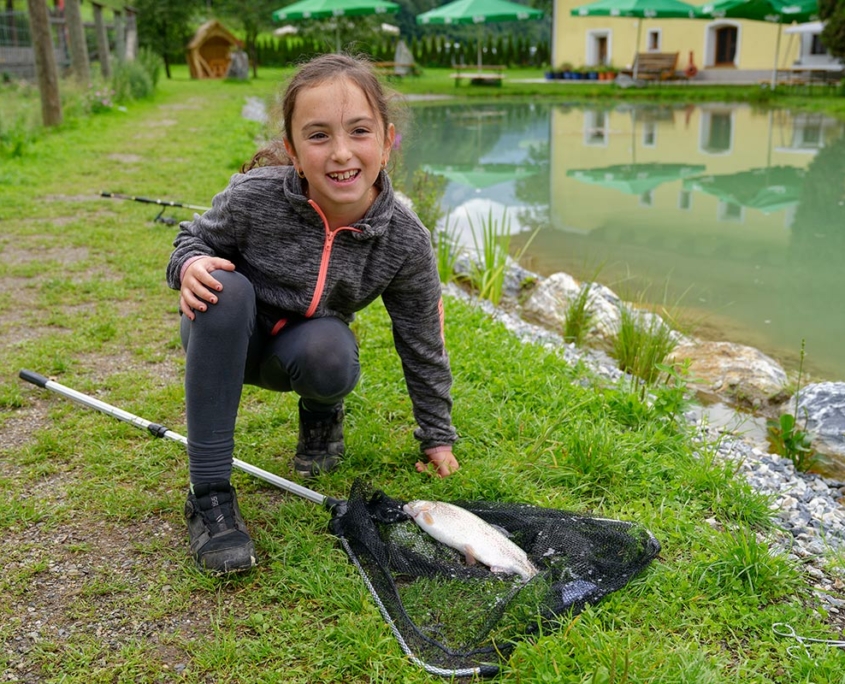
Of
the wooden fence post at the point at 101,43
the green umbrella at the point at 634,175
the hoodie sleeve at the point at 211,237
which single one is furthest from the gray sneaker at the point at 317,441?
the wooden fence post at the point at 101,43

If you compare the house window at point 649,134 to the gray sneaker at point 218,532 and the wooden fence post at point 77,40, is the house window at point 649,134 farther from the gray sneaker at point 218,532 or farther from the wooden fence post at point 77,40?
the gray sneaker at point 218,532

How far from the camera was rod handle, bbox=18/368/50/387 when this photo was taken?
2.92 metres

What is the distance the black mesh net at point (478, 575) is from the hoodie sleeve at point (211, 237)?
0.70m

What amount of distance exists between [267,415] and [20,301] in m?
1.87

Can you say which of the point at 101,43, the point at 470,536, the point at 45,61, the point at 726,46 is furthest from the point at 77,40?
the point at 726,46

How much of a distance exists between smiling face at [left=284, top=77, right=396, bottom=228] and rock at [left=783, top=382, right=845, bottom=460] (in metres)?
2.17

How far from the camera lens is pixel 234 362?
201cm

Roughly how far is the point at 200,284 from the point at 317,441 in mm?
716

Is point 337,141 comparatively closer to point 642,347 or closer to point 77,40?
point 642,347

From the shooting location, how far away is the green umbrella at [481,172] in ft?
32.2

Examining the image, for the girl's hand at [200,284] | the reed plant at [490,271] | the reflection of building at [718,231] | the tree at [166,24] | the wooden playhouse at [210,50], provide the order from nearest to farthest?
the girl's hand at [200,284] → the reed plant at [490,271] → the reflection of building at [718,231] → the wooden playhouse at [210,50] → the tree at [166,24]

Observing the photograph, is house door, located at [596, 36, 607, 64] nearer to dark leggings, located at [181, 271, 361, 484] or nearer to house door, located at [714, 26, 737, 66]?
house door, located at [714, 26, 737, 66]

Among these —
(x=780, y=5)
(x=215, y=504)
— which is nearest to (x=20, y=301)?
(x=215, y=504)

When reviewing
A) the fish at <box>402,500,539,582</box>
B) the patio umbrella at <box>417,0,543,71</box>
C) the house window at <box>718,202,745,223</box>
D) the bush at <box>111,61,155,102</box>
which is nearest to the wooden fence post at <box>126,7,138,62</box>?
the bush at <box>111,61,155,102</box>
